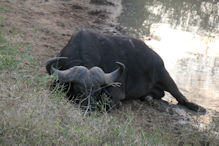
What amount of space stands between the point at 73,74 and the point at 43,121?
2.04m

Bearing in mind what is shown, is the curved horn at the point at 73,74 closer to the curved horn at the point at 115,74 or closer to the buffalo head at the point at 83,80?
the buffalo head at the point at 83,80

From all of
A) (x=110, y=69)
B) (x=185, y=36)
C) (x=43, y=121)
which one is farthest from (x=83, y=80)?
(x=185, y=36)

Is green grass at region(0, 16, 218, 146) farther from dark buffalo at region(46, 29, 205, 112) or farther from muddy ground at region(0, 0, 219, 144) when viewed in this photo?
muddy ground at region(0, 0, 219, 144)

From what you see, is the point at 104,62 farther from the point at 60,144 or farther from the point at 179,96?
the point at 60,144

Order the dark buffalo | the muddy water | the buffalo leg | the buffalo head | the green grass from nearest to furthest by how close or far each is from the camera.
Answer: the green grass
the buffalo head
the dark buffalo
the buffalo leg
the muddy water

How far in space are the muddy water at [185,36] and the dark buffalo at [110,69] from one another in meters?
0.63

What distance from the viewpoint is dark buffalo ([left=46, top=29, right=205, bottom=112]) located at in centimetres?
592

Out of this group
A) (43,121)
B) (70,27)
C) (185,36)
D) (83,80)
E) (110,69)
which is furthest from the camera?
(185,36)

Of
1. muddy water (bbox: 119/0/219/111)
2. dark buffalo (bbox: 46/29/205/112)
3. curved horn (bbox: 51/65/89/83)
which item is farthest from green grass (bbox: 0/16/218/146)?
muddy water (bbox: 119/0/219/111)

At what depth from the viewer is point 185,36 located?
11.8m

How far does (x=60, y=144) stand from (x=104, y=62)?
126 inches

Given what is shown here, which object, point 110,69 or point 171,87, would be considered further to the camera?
point 171,87

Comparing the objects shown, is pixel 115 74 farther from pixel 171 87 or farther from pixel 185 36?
pixel 185 36

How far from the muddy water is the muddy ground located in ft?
2.28
